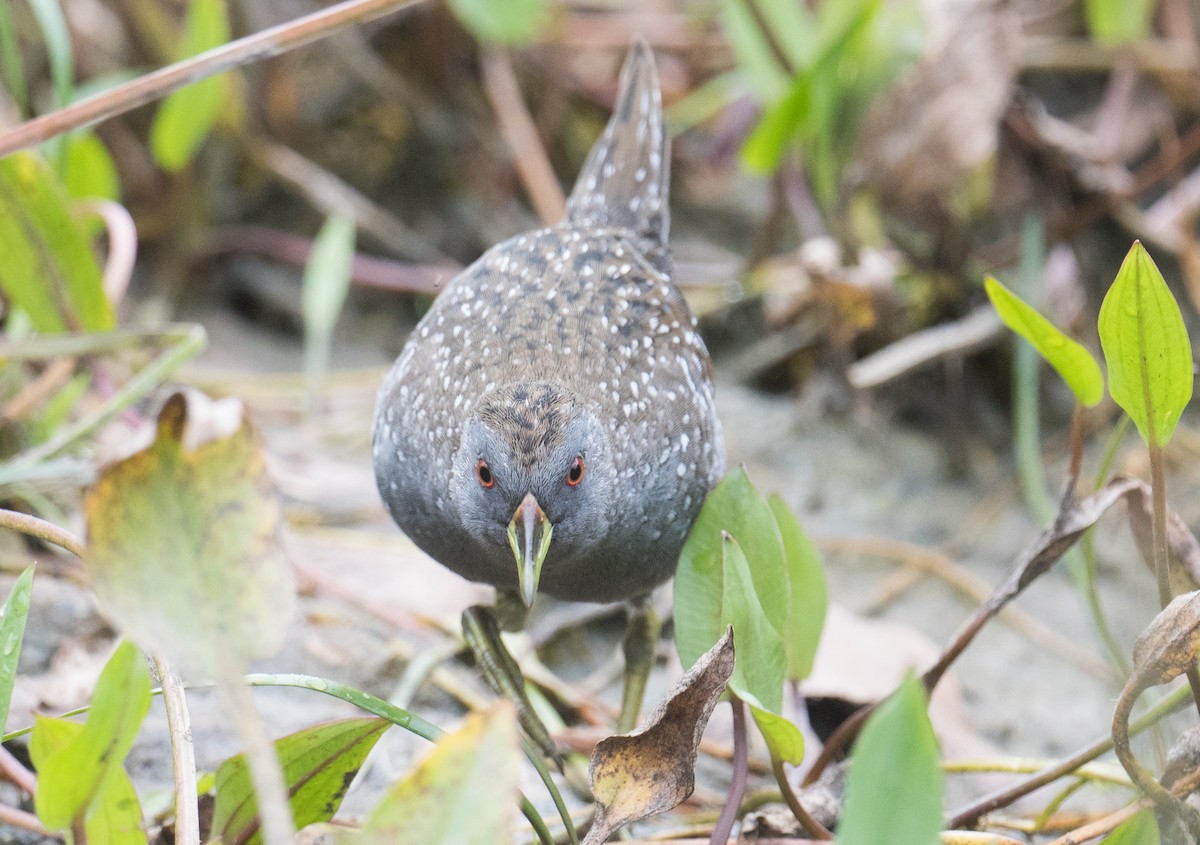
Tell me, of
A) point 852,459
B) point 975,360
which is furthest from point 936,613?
point 975,360

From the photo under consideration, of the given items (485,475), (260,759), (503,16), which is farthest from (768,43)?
(260,759)

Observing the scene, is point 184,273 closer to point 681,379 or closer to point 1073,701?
point 681,379

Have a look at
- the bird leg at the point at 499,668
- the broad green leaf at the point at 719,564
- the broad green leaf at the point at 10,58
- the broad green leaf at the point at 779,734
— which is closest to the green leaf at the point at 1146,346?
the broad green leaf at the point at 719,564

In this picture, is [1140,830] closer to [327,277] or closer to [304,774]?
[304,774]

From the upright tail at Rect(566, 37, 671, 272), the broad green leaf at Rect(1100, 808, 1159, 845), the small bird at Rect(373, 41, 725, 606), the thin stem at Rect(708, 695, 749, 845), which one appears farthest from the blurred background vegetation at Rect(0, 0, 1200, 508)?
the broad green leaf at Rect(1100, 808, 1159, 845)

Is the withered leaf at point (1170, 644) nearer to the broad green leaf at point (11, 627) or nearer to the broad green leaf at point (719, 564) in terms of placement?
the broad green leaf at point (719, 564)
